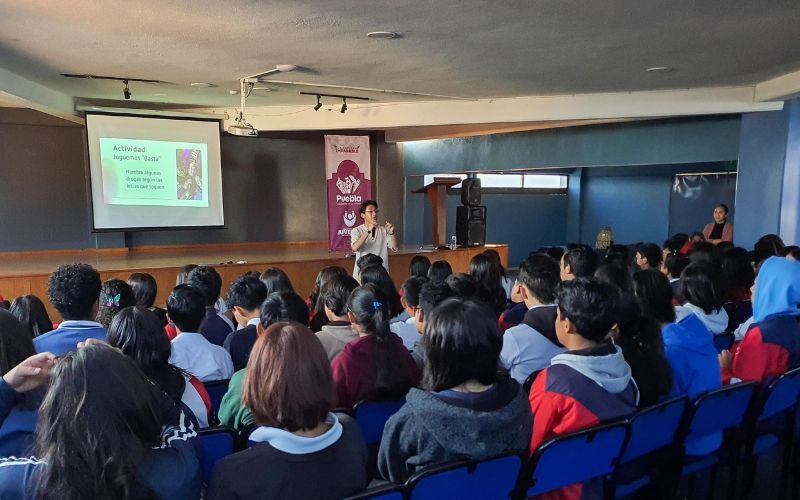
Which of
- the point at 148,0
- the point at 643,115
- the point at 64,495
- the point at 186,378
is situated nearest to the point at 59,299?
the point at 186,378

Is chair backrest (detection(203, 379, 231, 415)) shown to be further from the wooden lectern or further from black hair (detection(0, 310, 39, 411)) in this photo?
the wooden lectern

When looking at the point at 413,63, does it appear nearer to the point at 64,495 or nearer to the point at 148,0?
the point at 148,0

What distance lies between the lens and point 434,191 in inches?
370

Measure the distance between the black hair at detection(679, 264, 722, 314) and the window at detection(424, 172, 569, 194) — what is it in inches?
346

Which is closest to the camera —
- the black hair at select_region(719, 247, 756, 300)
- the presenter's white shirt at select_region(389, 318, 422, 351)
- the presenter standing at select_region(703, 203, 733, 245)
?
the presenter's white shirt at select_region(389, 318, 422, 351)

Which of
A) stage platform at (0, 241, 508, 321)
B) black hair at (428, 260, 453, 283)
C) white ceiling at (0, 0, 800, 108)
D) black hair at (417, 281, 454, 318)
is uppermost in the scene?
white ceiling at (0, 0, 800, 108)

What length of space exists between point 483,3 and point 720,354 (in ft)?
7.87

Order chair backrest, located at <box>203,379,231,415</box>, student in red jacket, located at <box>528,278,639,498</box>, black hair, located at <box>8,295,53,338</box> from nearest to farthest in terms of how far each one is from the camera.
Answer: student in red jacket, located at <box>528,278,639,498</box> < chair backrest, located at <box>203,379,231,415</box> < black hair, located at <box>8,295,53,338</box>

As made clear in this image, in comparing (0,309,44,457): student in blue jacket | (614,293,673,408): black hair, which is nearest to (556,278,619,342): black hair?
(614,293,673,408): black hair

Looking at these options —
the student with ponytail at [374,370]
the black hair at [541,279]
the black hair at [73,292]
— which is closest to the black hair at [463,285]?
the black hair at [541,279]

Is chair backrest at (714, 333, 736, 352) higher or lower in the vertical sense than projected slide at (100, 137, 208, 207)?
lower

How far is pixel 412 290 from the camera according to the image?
9.62 ft

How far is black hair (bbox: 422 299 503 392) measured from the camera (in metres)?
1.51

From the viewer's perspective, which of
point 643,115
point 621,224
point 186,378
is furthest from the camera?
point 621,224
